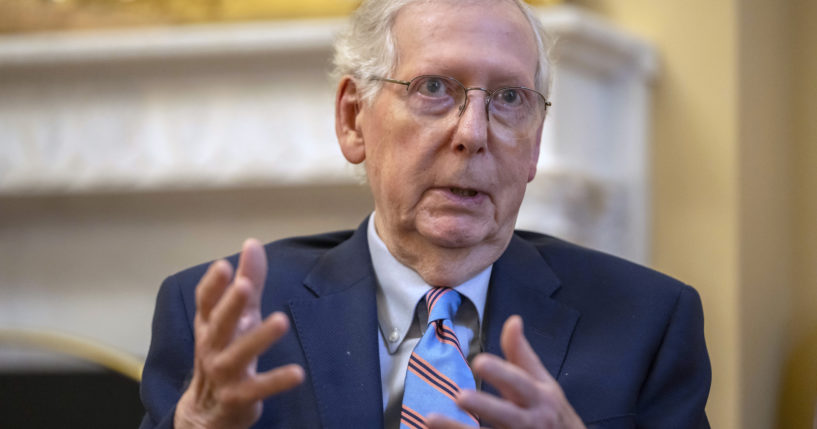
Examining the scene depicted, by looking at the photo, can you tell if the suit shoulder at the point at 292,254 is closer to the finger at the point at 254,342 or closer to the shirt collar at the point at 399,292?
the shirt collar at the point at 399,292

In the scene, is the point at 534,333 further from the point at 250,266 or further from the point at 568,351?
the point at 250,266

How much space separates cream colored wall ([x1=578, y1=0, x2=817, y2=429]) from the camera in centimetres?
176

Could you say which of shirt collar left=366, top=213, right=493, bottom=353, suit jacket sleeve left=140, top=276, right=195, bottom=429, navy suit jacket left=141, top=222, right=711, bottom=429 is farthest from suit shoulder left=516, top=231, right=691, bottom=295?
suit jacket sleeve left=140, top=276, right=195, bottom=429

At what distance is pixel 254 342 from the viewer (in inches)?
35.6

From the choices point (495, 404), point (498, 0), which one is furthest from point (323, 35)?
point (495, 404)

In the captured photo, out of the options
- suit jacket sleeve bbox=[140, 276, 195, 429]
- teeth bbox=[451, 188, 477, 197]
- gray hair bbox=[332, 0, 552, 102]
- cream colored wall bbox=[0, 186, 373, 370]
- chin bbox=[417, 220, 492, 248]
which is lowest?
cream colored wall bbox=[0, 186, 373, 370]

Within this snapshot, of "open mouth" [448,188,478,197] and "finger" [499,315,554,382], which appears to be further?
"open mouth" [448,188,478,197]

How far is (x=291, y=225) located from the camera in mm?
2350

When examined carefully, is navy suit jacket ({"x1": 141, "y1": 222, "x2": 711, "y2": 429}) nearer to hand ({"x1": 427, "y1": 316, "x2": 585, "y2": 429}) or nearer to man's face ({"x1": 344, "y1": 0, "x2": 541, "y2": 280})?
man's face ({"x1": 344, "y1": 0, "x2": 541, "y2": 280})

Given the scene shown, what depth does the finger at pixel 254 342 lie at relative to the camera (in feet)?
2.92

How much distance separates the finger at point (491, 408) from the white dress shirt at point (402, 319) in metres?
0.37

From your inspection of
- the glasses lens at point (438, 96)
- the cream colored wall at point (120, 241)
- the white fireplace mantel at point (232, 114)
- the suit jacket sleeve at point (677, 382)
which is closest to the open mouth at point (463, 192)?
the glasses lens at point (438, 96)

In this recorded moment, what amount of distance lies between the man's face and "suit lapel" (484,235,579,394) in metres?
0.05

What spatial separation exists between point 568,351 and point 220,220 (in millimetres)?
1344
